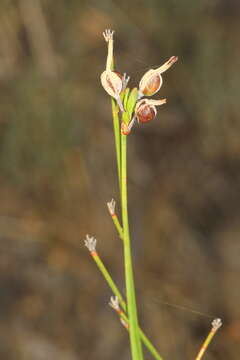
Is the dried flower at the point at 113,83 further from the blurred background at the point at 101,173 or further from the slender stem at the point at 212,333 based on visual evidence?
the blurred background at the point at 101,173

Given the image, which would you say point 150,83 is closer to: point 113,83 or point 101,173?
point 113,83

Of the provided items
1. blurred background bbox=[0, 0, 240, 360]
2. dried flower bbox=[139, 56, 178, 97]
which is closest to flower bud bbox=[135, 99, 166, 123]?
dried flower bbox=[139, 56, 178, 97]

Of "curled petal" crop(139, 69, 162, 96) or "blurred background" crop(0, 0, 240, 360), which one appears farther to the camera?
"blurred background" crop(0, 0, 240, 360)

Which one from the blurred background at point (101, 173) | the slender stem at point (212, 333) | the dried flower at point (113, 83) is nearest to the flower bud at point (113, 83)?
the dried flower at point (113, 83)

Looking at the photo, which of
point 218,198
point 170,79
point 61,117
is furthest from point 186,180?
point 61,117

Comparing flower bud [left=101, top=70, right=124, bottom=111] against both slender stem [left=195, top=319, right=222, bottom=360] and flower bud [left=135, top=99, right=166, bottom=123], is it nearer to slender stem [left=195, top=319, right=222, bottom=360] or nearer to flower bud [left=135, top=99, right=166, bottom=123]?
flower bud [left=135, top=99, right=166, bottom=123]

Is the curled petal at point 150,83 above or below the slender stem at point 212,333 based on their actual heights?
above
